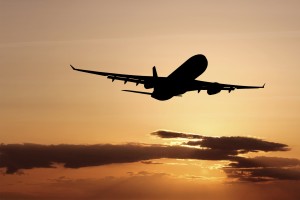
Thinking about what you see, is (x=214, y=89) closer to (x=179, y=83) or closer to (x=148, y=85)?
(x=179, y=83)

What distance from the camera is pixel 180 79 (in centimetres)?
9956

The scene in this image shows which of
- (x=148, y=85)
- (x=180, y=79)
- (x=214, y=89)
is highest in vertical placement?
(x=180, y=79)

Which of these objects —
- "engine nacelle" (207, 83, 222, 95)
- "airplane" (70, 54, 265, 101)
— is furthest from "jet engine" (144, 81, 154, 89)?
"engine nacelle" (207, 83, 222, 95)

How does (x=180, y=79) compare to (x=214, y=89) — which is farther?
(x=180, y=79)

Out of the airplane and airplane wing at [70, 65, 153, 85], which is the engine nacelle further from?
airplane wing at [70, 65, 153, 85]

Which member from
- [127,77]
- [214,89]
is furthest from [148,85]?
[214,89]

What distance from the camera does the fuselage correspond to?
9825 centimetres

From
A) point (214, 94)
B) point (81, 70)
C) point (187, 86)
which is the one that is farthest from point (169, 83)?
point (81, 70)

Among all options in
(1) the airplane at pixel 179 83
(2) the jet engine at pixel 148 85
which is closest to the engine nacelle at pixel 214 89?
(1) the airplane at pixel 179 83

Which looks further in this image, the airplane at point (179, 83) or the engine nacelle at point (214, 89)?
the engine nacelle at point (214, 89)

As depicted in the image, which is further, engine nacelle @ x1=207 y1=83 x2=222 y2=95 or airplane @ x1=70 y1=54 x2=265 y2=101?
engine nacelle @ x1=207 y1=83 x2=222 y2=95

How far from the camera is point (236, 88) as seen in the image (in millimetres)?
101438

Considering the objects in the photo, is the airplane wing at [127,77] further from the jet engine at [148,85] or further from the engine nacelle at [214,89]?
the engine nacelle at [214,89]

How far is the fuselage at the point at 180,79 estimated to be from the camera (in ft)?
322
